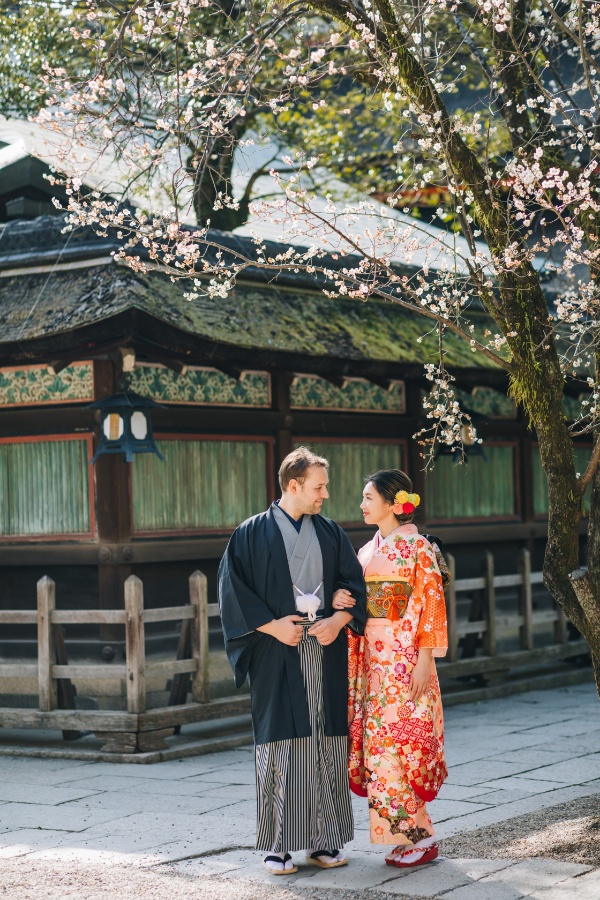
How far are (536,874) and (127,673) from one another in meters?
3.76

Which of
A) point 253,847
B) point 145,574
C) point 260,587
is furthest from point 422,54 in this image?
point 145,574

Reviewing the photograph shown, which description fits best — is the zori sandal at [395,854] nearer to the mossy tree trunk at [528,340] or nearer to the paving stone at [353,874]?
the paving stone at [353,874]

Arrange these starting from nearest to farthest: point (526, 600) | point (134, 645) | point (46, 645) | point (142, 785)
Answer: point (142, 785)
point (134, 645)
point (46, 645)
point (526, 600)

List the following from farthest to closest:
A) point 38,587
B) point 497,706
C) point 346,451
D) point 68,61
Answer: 1. point 68,61
2. point 346,451
3. point 497,706
4. point 38,587

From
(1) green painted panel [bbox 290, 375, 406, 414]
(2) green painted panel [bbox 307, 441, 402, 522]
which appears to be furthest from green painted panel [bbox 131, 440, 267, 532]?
(2) green painted panel [bbox 307, 441, 402, 522]

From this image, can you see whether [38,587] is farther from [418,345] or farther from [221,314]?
[418,345]

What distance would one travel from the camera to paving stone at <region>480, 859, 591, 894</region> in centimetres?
470

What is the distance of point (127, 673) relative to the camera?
796 centimetres

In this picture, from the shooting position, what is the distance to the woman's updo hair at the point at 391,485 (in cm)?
540

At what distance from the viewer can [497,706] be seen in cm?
1005

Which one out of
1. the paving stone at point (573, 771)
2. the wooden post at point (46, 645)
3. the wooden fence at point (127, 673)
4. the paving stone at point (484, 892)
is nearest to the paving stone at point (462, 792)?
the paving stone at point (573, 771)

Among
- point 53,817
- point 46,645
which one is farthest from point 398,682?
point 46,645

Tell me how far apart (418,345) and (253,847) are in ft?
18.7

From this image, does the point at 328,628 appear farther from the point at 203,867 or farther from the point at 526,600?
the point at 526,600
